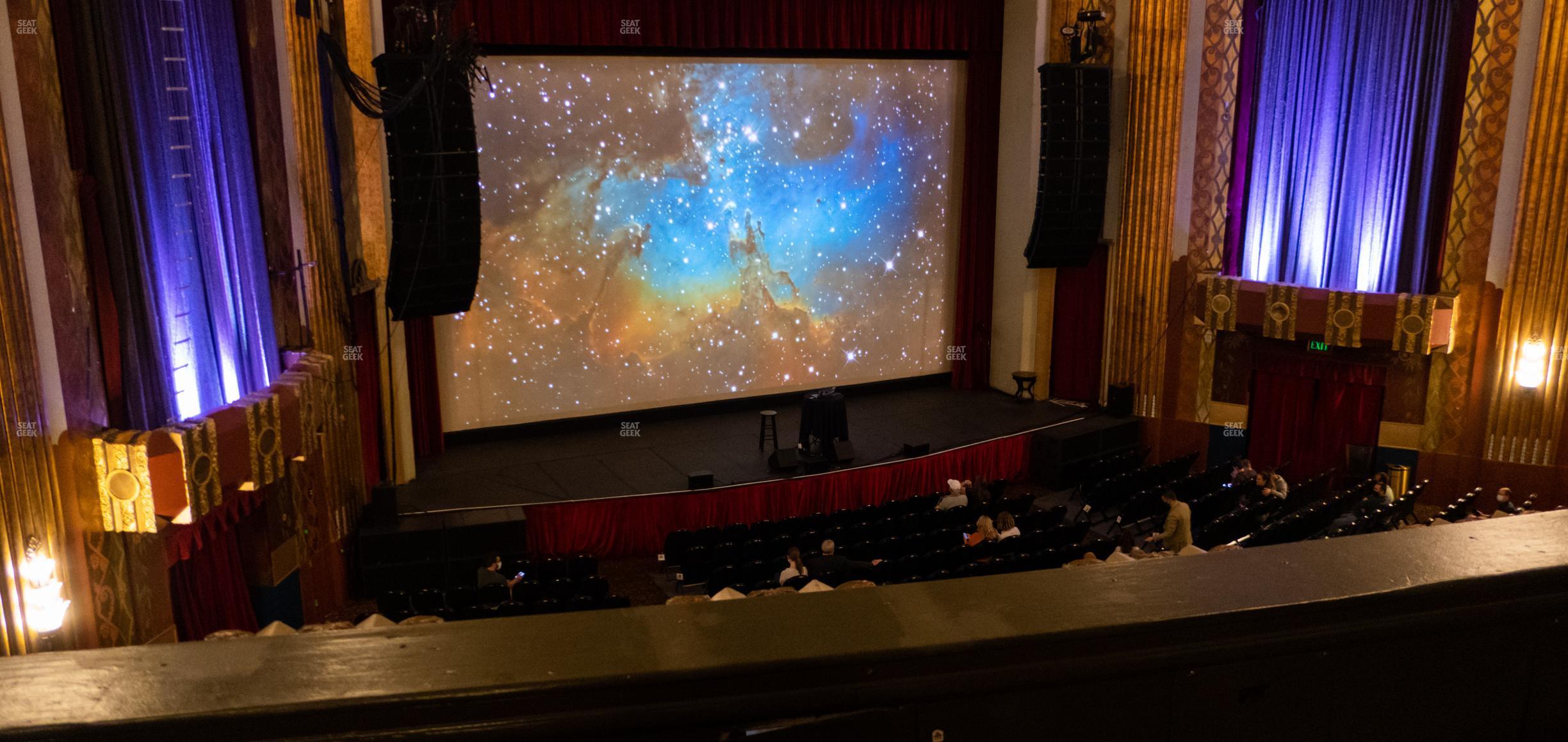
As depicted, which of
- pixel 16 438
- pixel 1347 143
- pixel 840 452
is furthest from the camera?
pixel 1347 143

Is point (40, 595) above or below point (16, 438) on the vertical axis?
below

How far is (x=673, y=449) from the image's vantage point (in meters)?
12.5

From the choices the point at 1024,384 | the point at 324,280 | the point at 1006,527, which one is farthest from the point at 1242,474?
the point at 324,280

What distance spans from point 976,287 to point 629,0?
19.5ft

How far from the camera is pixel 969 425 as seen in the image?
44.7 ft

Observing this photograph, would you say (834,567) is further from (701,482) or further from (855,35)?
(855,35)

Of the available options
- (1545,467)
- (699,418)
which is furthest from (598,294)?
(1545,467)

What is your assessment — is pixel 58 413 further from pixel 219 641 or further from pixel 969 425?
pixel 969 425

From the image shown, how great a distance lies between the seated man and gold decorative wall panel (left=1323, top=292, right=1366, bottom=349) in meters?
6.39

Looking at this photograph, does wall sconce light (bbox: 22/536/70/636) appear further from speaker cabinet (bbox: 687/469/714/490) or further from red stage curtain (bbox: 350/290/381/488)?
speaker cabinet (bbox: 687/469/714/490)

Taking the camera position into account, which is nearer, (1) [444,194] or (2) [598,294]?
(1) [444,194]

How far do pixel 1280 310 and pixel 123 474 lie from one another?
11.0 meters

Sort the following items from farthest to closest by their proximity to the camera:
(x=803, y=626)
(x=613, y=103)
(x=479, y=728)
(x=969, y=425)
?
1. (x=969, y=425)
2. (x=613, y=103)
3. (x=803, y=626)
4. (x=479, y=728)

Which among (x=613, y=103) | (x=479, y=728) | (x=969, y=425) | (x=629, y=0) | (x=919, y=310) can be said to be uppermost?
(x=629, y=0)
